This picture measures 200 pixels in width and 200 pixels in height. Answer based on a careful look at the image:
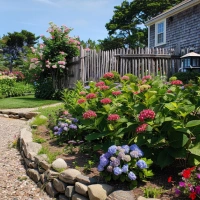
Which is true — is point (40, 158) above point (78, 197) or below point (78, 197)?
above

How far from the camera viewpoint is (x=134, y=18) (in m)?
30.7

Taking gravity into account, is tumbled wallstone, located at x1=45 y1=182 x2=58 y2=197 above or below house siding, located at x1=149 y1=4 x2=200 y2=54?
below

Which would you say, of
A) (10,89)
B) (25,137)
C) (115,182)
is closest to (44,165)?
(115,182)

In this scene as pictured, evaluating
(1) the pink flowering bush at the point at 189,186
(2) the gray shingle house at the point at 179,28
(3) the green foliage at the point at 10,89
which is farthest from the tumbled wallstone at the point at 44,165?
(3) the green foliage at the point at 10,89

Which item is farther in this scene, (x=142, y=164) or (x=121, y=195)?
(x=142, y=164)

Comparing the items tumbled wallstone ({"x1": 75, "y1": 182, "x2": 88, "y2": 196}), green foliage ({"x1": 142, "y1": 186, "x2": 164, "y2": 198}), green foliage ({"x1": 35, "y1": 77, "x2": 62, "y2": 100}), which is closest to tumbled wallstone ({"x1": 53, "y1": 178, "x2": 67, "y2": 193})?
Result: tumbled wallstone ({"x1": 75, "y1": 182, "x2": 88, "y2": 196})

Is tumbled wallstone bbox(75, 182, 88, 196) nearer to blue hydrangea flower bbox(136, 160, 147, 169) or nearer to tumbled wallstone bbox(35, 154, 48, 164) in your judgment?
blue hydrangea flower bbox(136, 160, 147, 169)

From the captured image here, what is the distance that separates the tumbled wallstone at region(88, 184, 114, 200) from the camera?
92.2 inches

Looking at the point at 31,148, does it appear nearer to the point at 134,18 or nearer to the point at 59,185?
the point at 59,185

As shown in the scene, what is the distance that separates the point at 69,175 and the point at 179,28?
12.6 metres

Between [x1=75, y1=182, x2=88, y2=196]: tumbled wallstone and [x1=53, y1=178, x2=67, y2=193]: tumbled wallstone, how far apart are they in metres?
0.24

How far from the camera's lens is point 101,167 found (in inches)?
97.7

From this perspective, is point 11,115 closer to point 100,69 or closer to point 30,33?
point 100,69

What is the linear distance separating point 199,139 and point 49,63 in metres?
8.90
